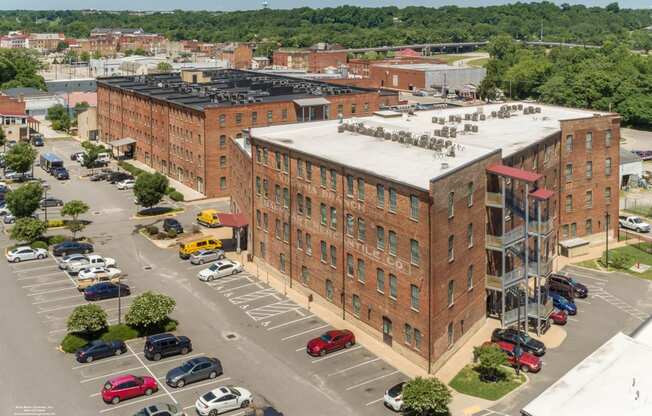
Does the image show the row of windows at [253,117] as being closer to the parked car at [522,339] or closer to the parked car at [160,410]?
the parked car at [522,339]

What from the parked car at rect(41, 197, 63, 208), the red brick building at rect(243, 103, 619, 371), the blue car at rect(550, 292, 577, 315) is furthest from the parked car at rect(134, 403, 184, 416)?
the parked car at rect(41, 197, 63, 208)

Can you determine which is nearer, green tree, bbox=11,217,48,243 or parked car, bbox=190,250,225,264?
parked car, bbox=190,250,225,264

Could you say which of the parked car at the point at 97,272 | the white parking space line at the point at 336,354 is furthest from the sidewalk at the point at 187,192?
the white parking space line at the point at 336,354

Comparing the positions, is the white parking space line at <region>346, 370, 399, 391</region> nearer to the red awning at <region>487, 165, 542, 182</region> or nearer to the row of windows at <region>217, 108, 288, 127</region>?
the red awning at <region>487, 165, 542, 182</region>

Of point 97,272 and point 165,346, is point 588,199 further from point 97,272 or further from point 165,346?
point 97,272

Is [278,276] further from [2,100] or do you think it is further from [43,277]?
[2,100]
